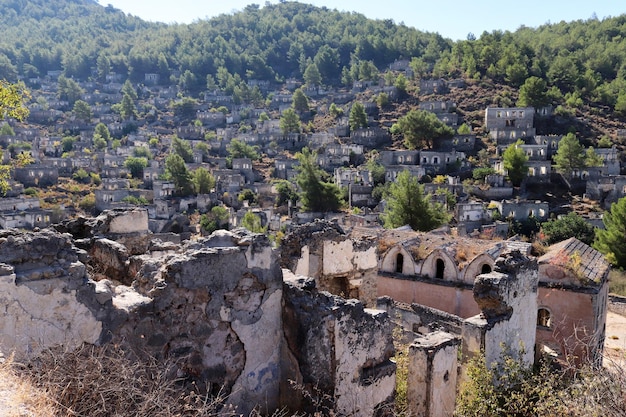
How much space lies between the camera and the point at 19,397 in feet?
17.1

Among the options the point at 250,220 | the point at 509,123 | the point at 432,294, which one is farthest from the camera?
the point at 509,123

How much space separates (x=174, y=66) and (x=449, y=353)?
14035 centimetres

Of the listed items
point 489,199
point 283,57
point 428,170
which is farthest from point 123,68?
point 489,199

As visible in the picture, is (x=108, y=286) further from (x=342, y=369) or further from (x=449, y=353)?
(x=449, y=353)

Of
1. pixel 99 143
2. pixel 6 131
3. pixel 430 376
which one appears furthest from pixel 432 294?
pixel 6 131

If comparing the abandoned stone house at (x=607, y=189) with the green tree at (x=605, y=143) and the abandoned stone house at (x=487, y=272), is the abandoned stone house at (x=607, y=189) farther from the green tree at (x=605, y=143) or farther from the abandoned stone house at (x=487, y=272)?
the abandoned stone house at (x=487, y=272)

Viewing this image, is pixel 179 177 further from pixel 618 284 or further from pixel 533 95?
pixel 533 95

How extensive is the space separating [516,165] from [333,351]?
55.8 metres

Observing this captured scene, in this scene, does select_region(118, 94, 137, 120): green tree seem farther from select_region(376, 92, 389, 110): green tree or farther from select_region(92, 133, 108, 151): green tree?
select_region(376, 92, 389, 110): green tree

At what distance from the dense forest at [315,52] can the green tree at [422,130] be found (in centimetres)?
1432

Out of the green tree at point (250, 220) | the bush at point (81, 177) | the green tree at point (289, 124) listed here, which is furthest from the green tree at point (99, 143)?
the green tree at point (250, 220)

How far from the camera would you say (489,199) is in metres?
57.2

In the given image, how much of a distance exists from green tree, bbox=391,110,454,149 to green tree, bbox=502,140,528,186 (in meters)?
11.0

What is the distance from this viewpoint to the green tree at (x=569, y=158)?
60125 millimetres
